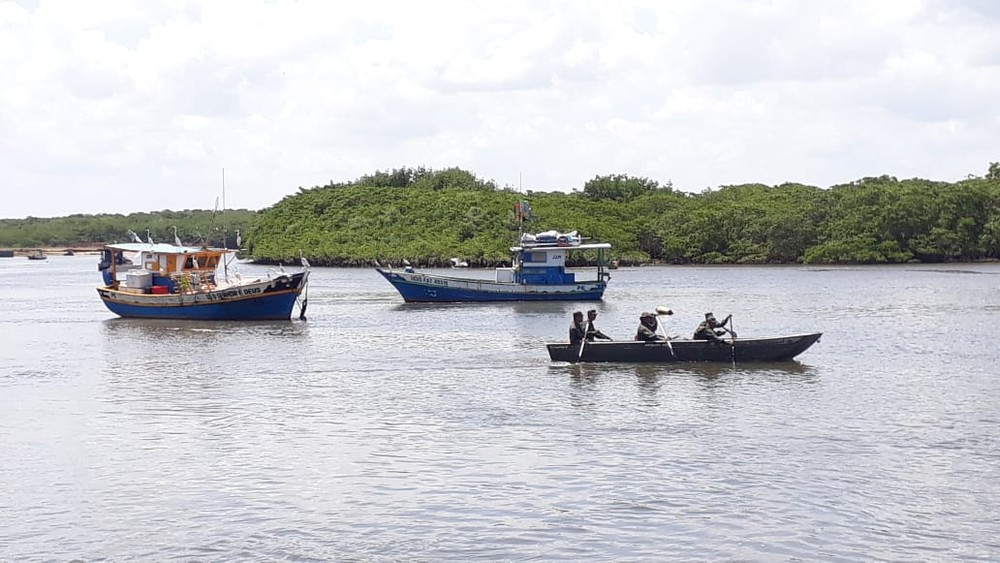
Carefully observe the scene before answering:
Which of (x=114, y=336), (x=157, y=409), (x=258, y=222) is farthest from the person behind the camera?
(x=258, y=222)

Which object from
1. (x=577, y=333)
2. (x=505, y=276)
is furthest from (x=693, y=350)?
(x=505, y=276)

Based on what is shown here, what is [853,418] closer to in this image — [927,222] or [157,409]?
[157,409]

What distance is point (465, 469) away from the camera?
20.3 meters

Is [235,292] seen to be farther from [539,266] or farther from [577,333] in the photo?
[577,333]

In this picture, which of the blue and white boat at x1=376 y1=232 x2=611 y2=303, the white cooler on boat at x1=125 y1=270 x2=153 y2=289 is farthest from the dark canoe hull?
Result: the blue and white boat at x1=376 y1=232 x2=611 y2=303

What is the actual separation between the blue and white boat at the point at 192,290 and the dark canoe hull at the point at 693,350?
19846mm

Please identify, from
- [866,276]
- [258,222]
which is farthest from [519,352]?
[258,222]

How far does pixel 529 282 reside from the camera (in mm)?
60781

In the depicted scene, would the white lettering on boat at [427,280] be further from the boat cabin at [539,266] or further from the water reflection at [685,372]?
the water reflection at [685,372]

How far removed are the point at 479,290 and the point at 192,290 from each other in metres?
15.6

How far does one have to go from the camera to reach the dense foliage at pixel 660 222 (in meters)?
112

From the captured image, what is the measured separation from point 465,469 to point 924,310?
40.0 meters

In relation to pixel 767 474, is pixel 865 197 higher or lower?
higher

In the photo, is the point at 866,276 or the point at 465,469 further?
the point at 866,276
